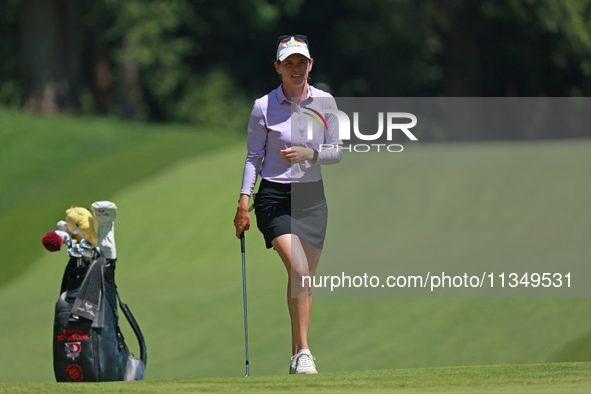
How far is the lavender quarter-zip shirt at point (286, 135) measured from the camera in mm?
6523

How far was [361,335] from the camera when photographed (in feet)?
34.5

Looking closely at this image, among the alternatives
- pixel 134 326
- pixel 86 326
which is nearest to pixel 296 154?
pixel 134 326

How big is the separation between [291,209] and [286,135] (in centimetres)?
43

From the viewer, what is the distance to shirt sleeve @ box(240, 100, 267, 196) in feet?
21.5

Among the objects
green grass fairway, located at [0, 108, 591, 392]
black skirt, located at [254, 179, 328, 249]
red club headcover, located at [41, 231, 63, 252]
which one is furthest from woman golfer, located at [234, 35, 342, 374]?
red club headcover, located at [41, 231, 63, 252]

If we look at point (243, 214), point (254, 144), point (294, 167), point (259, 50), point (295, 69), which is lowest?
point (243, 214)

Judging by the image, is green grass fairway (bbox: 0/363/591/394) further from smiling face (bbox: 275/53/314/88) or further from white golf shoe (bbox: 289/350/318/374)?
smiling face (bbox: 275/53/314/88)

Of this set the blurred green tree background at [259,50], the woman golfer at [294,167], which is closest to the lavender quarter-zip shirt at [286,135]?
the woman golfer at [294,167]

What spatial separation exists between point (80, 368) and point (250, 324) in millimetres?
4781

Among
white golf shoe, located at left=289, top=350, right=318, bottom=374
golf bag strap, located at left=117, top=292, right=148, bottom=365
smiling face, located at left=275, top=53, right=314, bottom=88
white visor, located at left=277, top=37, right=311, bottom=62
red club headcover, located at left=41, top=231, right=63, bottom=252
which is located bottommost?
white golf shoe, located at left=289, top=350, right=318, bottom=374

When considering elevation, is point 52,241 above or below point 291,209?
below

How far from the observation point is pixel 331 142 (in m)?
6.66

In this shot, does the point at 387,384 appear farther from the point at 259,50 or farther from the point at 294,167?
the point at 259,50

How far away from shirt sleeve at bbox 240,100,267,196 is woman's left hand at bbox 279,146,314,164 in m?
0.16
